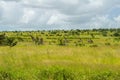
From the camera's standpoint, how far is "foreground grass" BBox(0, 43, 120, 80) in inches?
565

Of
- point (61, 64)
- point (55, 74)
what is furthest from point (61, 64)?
point (55, 74)

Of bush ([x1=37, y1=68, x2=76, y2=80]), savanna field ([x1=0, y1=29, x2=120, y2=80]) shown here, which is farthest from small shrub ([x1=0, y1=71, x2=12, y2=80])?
bush ([x1=37, y1=68, x2=76, y2=80])

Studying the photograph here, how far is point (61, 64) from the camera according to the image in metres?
18.9

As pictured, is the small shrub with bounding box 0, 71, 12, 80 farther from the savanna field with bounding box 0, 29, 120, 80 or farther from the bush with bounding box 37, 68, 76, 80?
the bush with bounding box 37, 68, 76, 80

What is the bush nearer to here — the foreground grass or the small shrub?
the foreground grass

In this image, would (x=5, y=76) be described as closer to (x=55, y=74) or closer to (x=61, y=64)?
(x=55, y=74)

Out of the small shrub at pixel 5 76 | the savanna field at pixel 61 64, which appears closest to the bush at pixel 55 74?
the savanna field at pixel 61 64

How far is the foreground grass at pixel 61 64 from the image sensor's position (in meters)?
14.3

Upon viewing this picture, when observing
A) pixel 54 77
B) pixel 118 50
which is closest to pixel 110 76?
pixel 54 77

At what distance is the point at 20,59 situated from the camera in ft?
68.7

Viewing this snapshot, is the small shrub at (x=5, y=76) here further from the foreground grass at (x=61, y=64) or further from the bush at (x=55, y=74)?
the bush at (x=55, y=74)

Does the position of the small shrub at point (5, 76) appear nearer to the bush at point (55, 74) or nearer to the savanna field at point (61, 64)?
the savanna field at point (61, 64)

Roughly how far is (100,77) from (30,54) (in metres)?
10.4

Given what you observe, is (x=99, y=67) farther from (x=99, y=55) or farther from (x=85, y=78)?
(x=99, y=55)
